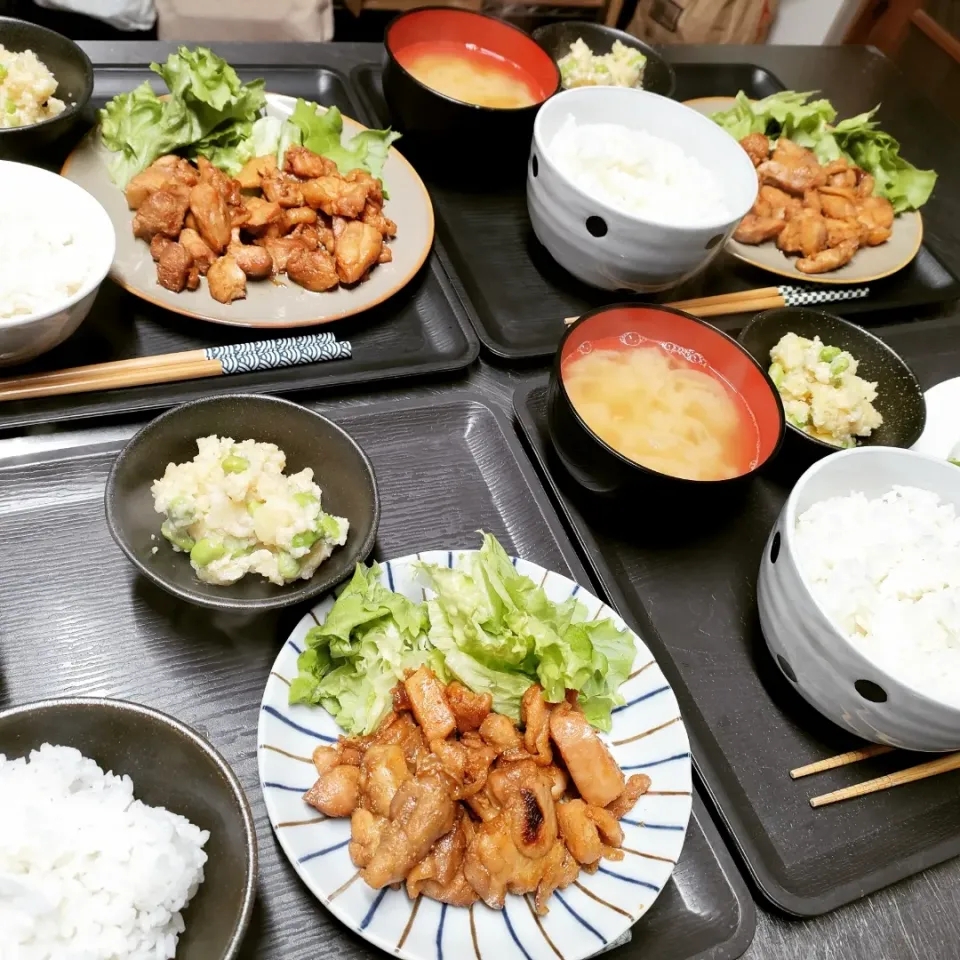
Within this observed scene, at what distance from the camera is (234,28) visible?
389 cm

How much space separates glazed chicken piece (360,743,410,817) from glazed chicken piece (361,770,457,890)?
24 millimetres

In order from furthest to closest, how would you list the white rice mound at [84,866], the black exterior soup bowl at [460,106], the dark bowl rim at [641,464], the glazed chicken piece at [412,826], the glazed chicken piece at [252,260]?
the black exterior soup bowl at [460,106]
the glazed chicken piece at [252,260]
the dark bowl rim at [641,464]
the glazed chicken piece at [412,826]
the white rice mound at [84,866]

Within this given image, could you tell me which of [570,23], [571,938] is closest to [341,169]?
[570,23]

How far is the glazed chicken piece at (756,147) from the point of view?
2.87 metres

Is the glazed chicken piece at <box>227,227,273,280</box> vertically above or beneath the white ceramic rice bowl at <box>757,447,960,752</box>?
beneath

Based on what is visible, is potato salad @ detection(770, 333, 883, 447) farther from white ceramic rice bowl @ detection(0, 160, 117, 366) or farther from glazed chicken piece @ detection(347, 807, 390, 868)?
white ceramic rice bowl @ detection(0, 160, 117, 366)

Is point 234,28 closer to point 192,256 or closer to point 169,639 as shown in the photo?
point 192,256

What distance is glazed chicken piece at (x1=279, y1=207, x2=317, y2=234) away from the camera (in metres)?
2.29

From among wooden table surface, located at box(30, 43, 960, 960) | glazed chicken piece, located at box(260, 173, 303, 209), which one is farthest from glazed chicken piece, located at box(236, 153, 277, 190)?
wooden table surface, located at box(30, 43, 960, 960)

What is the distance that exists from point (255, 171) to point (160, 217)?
0.37m

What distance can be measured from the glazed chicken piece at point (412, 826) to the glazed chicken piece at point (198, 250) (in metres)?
1.40

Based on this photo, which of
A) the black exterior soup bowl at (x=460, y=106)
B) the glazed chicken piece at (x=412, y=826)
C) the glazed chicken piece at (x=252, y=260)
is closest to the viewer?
the glazed chicken piece at (x=412, y=826)

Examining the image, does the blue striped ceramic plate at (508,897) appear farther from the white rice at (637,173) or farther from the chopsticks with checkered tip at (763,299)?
the white rice at (637,173)

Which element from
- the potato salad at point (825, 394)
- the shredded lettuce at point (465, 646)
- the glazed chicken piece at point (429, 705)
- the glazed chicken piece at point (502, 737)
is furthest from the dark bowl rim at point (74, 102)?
the potato salad at point (825, 394)
